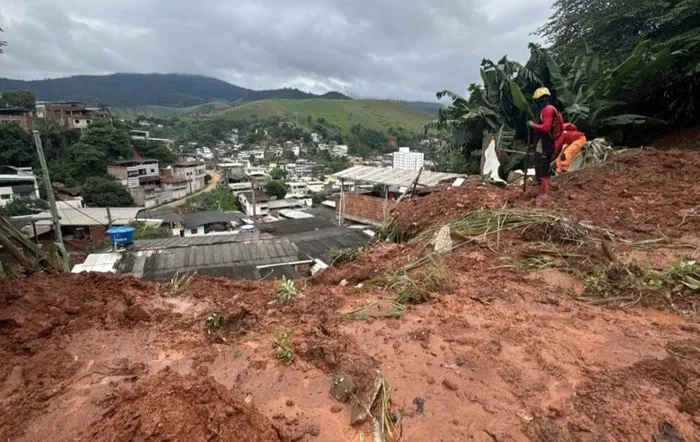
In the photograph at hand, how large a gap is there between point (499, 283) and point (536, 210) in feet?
5.54

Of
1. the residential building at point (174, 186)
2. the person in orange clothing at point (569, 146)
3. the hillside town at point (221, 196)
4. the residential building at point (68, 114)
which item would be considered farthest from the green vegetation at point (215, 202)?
the person in orange clothing at point (569, 146)

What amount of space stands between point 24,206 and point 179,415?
29712mm

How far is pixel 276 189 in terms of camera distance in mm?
43156

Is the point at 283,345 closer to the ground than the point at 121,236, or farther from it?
farther from it

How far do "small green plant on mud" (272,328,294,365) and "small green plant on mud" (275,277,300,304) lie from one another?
0.56 m

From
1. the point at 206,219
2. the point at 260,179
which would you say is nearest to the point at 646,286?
the point at 206,219

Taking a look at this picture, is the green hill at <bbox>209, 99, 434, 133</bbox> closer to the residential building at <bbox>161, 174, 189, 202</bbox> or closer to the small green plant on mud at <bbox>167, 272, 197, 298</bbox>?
the residential building at <bbox>161, 174, 189, 202</bbox>

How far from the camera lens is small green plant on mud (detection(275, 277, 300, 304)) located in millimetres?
3262

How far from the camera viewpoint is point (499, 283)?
11.3 ft

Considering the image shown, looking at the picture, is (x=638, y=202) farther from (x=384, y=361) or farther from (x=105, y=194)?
(x=105, y=194)

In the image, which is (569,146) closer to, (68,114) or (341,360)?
(341,360)

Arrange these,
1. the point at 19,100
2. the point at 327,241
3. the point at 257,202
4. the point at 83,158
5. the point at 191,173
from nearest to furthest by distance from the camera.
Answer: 1. the point at 327,241
2. the point at 83,158
3. the point at 257,202
4. the point at 19,100
5. the point at 191,173

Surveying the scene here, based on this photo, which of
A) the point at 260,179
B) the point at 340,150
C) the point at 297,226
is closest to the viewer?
the point at 297,226

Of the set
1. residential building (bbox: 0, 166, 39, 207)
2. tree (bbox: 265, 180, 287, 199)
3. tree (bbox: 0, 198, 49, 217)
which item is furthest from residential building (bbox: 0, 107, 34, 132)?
tree (bbox: 265, 180, 287, 199)
